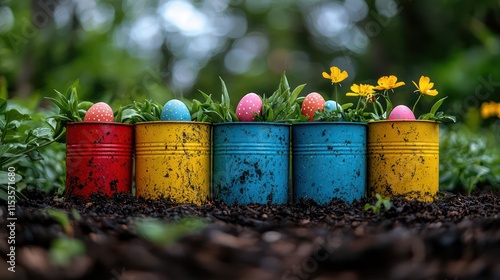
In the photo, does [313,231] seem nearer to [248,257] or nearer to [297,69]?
[248,257]

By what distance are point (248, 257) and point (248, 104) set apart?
4.92 ft

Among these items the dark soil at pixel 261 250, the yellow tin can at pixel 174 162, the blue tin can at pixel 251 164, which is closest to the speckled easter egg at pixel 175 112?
the yellow tin can at pixel 174 162

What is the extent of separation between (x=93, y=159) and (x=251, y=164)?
82 centimetres

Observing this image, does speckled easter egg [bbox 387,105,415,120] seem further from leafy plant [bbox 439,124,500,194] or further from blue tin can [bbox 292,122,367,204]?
leafy plant [bbox 439,124,500,194]

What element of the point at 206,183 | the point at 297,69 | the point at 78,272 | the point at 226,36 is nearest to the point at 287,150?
the point at 206,183

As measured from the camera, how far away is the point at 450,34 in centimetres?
904

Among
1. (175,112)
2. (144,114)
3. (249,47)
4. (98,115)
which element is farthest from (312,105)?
(249,47)

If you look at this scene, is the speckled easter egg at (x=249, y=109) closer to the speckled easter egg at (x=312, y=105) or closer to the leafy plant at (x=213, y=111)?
the leafy plant at (x=213, y=111)

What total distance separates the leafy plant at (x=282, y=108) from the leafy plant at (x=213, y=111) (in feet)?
0.53

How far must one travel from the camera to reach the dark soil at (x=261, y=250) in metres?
1.27

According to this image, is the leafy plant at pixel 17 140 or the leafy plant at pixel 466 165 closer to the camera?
the leafy plant at pixel 17 140

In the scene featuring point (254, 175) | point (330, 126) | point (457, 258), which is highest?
point (330, 126)

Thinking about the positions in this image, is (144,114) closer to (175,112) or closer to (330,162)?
(175,112)

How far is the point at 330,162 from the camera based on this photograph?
8.50 ft
